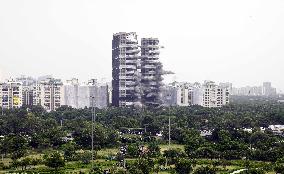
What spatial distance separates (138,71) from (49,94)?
18.9 m

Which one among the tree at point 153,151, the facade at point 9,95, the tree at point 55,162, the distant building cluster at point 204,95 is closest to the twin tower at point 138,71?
the distant building cluster at point 204,95

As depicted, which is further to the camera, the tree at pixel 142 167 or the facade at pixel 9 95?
the facade at pixel 9 95

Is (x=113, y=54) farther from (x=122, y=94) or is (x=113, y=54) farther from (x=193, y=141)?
(x=193, y=141)

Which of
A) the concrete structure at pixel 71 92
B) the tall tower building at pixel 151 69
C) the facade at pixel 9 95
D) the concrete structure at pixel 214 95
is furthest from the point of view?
the concrete structure at pixel 214 95

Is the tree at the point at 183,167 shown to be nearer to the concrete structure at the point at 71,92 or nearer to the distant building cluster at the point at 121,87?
the distant building cluster at the point at 121,87

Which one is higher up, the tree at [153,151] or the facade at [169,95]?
the facade at [169,95]

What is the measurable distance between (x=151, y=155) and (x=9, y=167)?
37.3ft

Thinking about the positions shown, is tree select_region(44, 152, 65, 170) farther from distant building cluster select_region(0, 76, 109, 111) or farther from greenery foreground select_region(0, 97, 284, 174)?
distant building cluster select_region(0, 76, 109, 111)

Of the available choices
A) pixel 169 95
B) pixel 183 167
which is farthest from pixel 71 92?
pixel 183 167

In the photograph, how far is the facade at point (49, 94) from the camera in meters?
94.4

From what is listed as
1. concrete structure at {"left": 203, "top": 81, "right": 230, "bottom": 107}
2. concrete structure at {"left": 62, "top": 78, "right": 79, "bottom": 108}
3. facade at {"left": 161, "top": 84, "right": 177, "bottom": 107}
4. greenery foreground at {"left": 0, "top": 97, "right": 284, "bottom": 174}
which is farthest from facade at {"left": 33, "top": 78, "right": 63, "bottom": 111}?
greenery foreground at {"left": 0, "top": 97, "right": 284, "bottom": 174}

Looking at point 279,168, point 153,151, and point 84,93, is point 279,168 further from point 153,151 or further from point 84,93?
point 84,93

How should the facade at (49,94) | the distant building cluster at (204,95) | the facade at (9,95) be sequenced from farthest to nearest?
the distant building cluster at (204,95), the facade at (49,94), the facade at (9,95)

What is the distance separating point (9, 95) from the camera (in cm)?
9069
